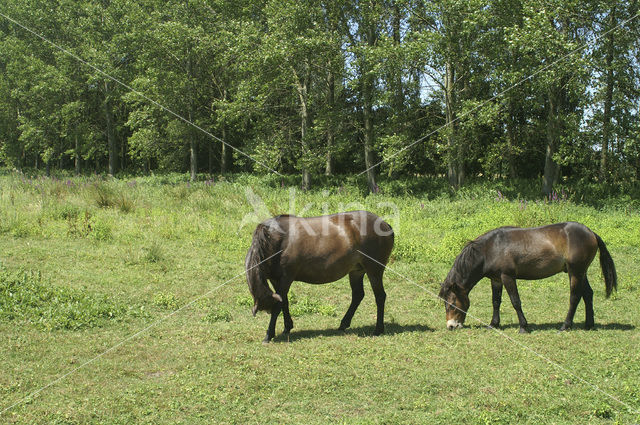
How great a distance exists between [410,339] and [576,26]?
56.4 feet

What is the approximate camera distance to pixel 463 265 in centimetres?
885

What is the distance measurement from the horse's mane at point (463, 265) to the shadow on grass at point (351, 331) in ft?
2.50

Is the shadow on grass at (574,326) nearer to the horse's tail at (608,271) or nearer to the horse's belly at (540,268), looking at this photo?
the horse's tail at (608,271)

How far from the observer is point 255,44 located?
80.9 ft

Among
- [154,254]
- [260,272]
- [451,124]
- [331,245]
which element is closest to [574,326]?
[331,245]

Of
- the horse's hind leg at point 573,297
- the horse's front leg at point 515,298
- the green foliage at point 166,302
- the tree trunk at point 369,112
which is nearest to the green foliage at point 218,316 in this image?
the green foliage at point 166,302

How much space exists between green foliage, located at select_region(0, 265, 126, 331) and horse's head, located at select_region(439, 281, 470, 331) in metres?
5.54

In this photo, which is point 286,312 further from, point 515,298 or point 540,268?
point 540,268

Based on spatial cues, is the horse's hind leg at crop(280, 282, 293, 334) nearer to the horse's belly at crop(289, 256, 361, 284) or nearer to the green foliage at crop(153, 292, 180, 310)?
the horse's belly at crop(289, 256, 361, 284)

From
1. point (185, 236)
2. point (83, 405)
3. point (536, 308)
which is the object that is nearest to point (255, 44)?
point (185, 236)

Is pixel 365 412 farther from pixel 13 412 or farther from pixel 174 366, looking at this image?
pixel 13 412

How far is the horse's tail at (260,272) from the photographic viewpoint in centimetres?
789

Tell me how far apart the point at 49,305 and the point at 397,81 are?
60.2 feet

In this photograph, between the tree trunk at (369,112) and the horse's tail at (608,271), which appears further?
the tree trunk at (369,112)
